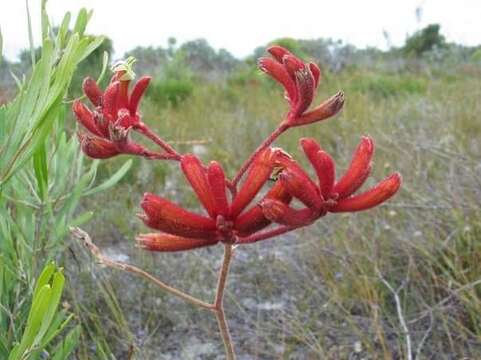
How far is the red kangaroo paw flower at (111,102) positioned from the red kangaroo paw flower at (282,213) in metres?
0.26

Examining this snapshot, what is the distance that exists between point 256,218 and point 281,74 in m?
0.23

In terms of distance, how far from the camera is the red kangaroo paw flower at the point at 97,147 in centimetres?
86

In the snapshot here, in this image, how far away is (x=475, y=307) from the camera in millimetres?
1945

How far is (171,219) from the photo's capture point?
74 centimetres

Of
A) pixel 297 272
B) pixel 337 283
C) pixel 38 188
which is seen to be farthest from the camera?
pixel 297 272

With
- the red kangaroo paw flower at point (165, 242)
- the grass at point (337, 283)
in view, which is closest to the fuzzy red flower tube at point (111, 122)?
the red kangaroo paw flower at point (165, 242)

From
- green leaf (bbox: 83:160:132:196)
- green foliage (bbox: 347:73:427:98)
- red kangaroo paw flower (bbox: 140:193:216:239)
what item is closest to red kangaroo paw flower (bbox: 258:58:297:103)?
red kangaroo paw flower (bbox: 140:193:216:239)

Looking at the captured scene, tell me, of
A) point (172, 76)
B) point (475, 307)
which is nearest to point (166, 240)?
point (475, 307)

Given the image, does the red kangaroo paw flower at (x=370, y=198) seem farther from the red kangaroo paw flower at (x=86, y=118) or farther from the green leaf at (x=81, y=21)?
the green leaf at (x=81, y=21)

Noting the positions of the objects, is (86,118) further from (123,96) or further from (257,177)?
(257,177)

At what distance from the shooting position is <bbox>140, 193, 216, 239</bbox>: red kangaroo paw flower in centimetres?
73

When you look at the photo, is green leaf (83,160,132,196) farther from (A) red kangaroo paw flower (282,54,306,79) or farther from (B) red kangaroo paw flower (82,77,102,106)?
(A) red kangaroo paw flower (282,54,306,79)

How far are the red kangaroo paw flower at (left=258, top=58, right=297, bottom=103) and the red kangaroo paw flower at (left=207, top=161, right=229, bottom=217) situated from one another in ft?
0.61

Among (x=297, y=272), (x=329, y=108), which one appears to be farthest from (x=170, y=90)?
(x=329, y=108)
